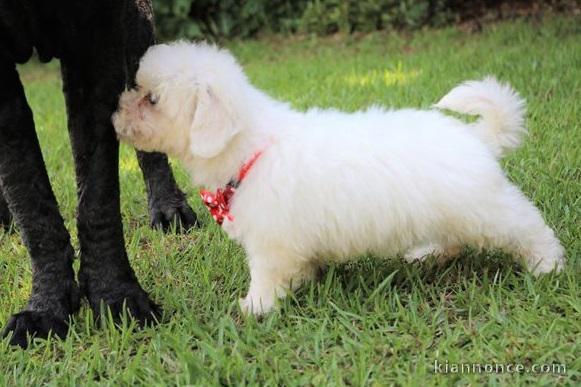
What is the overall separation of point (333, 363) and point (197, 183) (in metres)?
0.94

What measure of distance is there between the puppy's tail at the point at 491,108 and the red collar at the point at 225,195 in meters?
0.77

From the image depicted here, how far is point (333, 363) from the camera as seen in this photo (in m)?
2.30

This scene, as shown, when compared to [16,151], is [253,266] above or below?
below

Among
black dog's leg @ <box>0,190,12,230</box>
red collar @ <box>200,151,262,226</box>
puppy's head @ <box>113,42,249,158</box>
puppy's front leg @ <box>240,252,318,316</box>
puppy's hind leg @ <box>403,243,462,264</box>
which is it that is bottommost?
black dog's leg @ <box>0,190,12,230</box>

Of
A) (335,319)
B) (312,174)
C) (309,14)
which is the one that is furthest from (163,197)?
(309,14)

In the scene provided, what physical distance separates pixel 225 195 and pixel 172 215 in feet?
3.32

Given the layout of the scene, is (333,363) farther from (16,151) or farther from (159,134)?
(16,151)

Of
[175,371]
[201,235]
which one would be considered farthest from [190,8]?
[175,371]

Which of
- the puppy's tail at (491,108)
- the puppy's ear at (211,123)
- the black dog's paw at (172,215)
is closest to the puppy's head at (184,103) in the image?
the puppy's ear at (211,123)

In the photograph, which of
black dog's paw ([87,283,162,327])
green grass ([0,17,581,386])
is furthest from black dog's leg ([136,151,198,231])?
black dog's paw ([87,283,162,327])

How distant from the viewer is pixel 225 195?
280 cm

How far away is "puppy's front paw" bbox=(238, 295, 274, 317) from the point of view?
2.72 meters

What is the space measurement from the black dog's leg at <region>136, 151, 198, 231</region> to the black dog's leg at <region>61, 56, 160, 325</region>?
3.18ft

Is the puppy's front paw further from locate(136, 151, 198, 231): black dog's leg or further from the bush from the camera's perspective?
the bush
